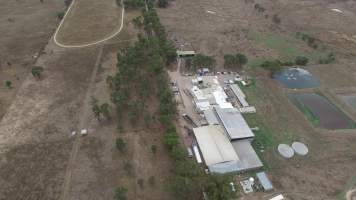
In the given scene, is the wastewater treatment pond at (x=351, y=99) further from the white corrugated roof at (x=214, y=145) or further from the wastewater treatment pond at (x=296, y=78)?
Result: the white corrugated roof at (x=214, y=145)

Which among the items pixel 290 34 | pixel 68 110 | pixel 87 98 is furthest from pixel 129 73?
pixel 290 34

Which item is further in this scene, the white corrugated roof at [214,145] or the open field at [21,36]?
the open field at [21,36]

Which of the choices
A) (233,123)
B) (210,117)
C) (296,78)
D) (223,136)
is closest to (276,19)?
(296,78)

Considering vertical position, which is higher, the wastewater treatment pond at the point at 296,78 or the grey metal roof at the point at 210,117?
the wastewater treatment pond at the point at 296,78

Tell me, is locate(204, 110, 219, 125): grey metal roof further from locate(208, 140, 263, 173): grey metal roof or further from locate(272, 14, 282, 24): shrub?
locate(272, 14, 282, 24): shrub

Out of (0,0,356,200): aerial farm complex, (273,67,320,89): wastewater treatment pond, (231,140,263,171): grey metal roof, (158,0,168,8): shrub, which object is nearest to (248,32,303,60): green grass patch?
(0,0,356,200): aerial farm complex

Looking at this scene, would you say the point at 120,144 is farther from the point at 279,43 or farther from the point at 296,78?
the point at 279,43

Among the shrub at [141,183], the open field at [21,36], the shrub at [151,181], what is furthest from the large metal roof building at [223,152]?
the open field at [21,36]
